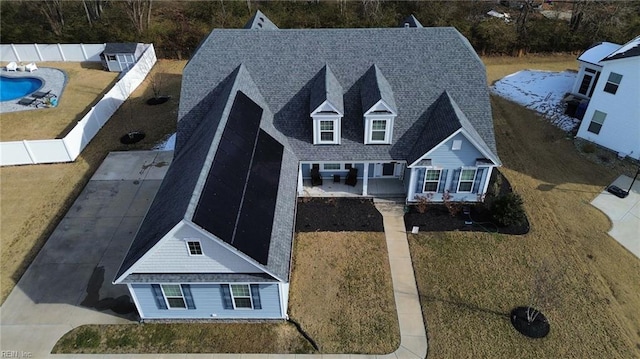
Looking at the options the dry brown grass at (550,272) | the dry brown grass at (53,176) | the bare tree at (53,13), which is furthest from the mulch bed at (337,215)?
the bare tree at (53,13)

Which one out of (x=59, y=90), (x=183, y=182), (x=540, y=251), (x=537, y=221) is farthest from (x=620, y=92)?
(x=59, y=90)

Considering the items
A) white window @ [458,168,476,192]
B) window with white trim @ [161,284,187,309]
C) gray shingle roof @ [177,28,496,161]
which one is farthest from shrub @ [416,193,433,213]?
window with white trim @ [161,284,187,309]

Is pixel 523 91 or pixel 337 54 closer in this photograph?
pixel 337 54

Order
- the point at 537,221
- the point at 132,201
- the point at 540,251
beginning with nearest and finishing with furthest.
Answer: the point at 540,251, the point at 537,221, the point at 132,201

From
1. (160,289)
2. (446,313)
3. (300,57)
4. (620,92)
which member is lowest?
(446,313)

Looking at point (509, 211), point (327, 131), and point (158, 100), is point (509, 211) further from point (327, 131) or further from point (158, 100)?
point (158, 100)

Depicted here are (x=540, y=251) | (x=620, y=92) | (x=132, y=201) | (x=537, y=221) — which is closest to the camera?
(x=540, y=251)

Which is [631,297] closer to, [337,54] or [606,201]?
[606,201]

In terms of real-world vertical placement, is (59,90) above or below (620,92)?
below
